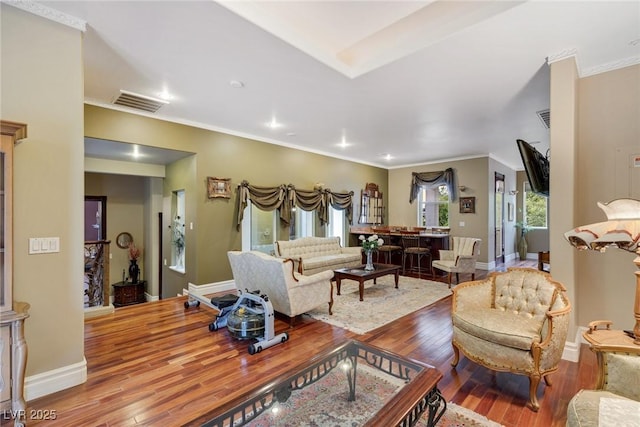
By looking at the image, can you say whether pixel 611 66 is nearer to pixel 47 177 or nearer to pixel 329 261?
pixel 329 261

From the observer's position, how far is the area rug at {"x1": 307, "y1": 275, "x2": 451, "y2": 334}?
3.79 meters

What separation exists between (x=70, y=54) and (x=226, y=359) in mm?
3030

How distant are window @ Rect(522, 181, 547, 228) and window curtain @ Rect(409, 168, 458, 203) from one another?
3303 millimetres

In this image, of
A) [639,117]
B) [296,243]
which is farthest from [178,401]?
[639,117]

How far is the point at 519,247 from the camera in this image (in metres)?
9.48

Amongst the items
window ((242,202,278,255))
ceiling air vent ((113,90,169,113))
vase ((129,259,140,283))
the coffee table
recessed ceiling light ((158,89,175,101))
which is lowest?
vase ((129,259,140,283))

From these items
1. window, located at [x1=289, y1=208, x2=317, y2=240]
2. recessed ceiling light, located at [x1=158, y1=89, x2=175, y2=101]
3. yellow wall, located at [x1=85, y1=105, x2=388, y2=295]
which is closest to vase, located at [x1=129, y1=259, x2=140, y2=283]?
yellow wall, located at [x1=85, y1=105, x2=388, y2=295]

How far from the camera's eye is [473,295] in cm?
280

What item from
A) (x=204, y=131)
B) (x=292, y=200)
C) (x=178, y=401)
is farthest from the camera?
(x=292, y=200)

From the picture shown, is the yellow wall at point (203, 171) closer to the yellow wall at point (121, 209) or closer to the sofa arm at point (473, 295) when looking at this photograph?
the yellow wall at point (121, 209)

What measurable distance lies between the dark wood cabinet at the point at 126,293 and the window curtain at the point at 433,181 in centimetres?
787

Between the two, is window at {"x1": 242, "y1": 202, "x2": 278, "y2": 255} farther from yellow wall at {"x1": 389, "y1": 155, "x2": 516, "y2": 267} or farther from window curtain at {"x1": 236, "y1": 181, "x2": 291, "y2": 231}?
yellow wall at {"x1": 389, "y1": 155, "x2": 516, "y2": 267}

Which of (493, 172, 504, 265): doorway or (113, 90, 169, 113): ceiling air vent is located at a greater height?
(113, 90, 169, 113): ceiling air vent

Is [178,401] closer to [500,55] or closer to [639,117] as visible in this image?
[500,55]
